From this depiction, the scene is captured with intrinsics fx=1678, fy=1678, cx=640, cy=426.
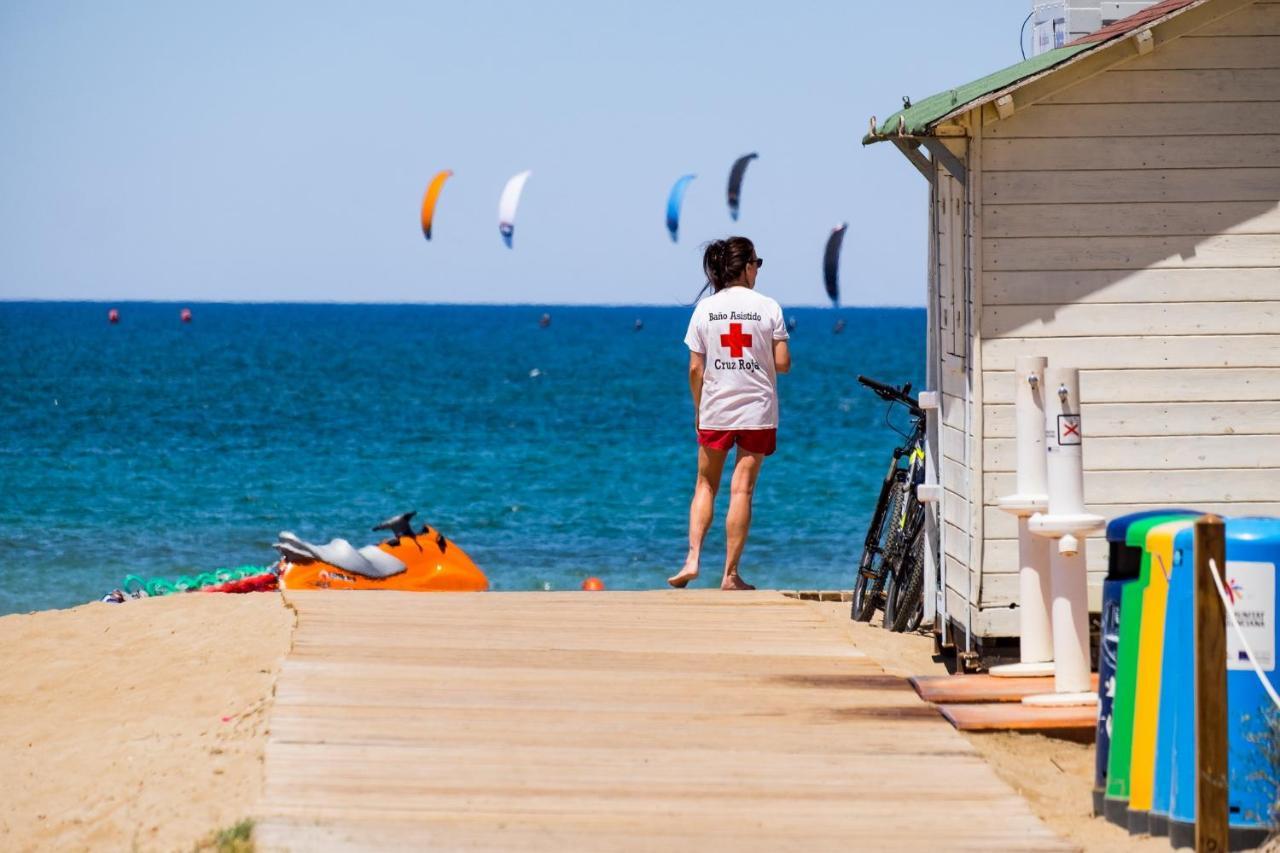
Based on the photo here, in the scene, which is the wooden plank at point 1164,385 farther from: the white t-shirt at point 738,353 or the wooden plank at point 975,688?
the white t-shirt at point 738,353

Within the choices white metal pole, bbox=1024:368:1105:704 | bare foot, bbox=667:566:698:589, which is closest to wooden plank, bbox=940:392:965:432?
white metal pole, bbox=1024:368:1105:704

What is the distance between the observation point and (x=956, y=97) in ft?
24.3

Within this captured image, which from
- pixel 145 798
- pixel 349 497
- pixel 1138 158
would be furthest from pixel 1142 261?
pixel 349 497

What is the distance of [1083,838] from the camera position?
5.16m

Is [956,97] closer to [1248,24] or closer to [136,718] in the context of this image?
[1248,24]

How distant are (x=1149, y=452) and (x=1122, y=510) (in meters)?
0.28

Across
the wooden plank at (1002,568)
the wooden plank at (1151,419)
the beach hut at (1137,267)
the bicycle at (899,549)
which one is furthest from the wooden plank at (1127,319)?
the bicycle at (899,549)

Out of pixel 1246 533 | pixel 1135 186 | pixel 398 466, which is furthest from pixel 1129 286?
pixel 398 466

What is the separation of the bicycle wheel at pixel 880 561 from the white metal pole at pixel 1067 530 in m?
2.61

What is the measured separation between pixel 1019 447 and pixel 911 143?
191 cm

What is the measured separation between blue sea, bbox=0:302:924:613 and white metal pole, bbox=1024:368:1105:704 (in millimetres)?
11536

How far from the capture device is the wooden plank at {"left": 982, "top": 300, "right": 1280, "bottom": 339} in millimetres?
7328

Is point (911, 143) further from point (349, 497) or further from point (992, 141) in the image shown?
point (349, 497)

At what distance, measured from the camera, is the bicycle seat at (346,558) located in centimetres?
1077
